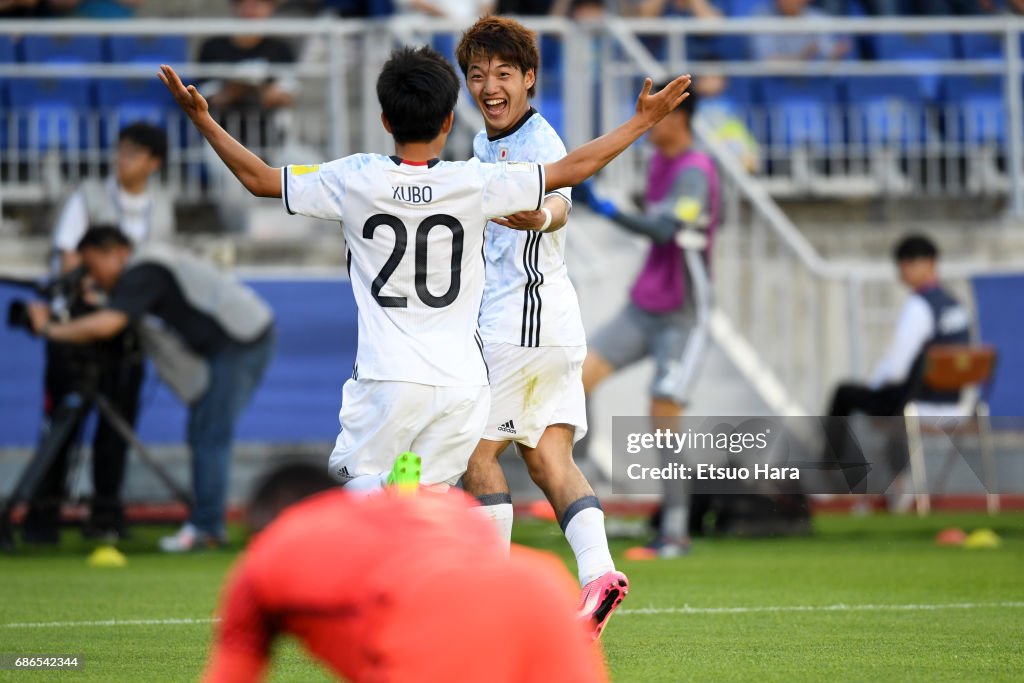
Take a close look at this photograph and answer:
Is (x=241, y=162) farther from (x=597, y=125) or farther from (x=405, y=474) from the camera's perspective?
(x=597, y=125)

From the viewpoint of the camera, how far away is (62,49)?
14.1m

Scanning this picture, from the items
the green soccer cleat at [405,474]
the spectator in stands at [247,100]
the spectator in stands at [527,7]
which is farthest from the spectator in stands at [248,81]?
the green soccer cleat at [405,474]

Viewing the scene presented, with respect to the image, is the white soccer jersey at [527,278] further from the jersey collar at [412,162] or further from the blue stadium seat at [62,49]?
the blue stadium seat at [62,49]

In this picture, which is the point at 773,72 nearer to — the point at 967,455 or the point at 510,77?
the point at 967,455

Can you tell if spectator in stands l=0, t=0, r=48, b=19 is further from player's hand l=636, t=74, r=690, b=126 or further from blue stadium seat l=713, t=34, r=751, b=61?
player's hand l=636, t=74, r=690, b=126

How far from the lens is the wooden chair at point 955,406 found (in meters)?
12.3

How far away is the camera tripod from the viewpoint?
10.6 m

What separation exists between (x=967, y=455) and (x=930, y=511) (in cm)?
72

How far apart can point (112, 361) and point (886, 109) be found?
800cm

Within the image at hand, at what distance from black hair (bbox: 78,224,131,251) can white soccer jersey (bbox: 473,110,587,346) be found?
508cm

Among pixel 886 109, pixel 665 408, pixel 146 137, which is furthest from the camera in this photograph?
pixel 886 109

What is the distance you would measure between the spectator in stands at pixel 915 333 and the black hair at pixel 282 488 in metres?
4.24

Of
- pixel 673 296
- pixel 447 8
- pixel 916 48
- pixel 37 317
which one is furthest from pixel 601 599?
pixel 916 48

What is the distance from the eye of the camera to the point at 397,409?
5.35 m
